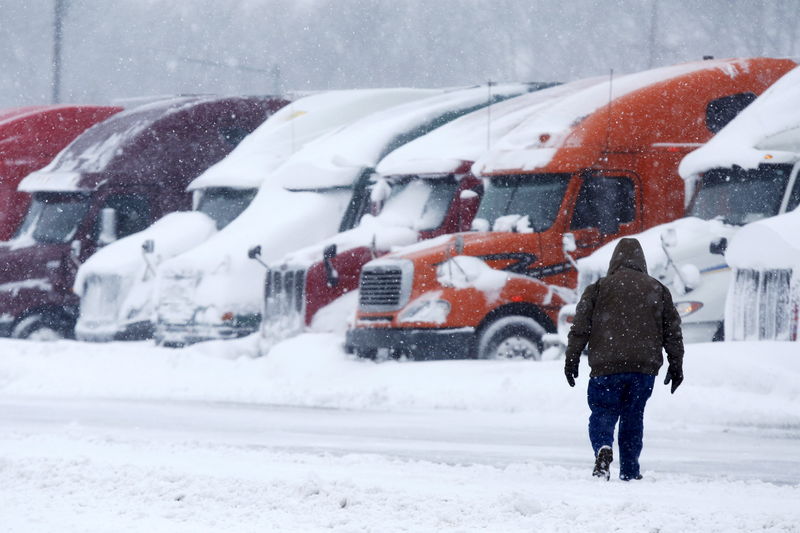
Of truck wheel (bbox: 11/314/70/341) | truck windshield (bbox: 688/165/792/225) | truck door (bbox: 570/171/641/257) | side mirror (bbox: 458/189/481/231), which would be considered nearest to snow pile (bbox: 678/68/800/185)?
truck windshield (bbox: 688/165/792/225)

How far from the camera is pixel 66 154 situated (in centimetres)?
2358

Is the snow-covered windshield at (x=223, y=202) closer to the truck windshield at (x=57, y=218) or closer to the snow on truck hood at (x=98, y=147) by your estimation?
the snow on truck hood at (x=98, y=147)

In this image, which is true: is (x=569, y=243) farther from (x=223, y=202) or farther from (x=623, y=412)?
(x=223, y=202)

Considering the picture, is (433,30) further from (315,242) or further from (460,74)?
(315,242)

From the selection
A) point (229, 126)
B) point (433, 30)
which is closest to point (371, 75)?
point (433, 30)

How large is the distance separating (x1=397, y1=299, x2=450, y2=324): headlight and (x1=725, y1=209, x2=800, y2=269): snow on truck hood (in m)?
3.27

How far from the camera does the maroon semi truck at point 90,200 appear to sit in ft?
72.6

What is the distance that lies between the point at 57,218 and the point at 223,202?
263cm

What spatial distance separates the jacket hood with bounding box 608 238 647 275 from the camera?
884 cm

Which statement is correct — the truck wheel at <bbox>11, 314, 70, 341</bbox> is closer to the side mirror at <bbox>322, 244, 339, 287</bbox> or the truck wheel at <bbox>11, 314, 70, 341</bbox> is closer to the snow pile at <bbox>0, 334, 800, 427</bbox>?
the snow pile at <bbox>0, 334, 800, 427</bbox>

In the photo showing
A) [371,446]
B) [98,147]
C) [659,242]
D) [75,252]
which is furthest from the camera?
[98,147]

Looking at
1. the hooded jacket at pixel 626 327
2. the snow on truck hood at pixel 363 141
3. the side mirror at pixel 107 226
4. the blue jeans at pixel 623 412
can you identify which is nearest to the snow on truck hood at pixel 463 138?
the snow on truck hood at pixel 363 141

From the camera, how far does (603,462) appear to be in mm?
8641

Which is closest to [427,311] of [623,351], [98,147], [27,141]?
[623,351]
